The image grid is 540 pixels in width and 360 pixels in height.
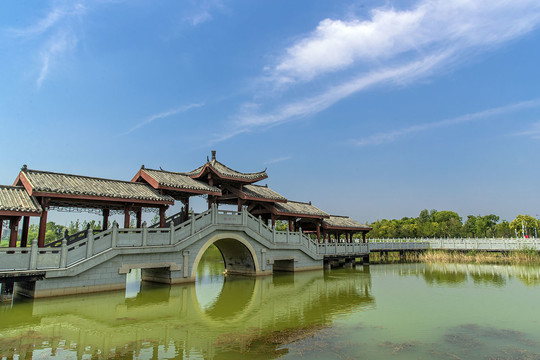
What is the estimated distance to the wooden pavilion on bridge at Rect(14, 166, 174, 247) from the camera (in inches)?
472

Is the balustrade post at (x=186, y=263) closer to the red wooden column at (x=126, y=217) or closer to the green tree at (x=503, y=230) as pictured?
the red wooden column at (x=126, y=217)

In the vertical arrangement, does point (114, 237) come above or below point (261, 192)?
below

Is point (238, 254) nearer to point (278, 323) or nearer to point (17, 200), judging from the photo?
point (278, 323)

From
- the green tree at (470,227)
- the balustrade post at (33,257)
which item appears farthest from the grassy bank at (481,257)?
the balustrade post at (33,257)

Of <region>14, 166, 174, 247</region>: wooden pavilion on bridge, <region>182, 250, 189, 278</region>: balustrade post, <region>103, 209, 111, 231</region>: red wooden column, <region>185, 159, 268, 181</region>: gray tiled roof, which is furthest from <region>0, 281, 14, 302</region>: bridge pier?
<region>185, 159, 268, 181</region>: gray tiled roof

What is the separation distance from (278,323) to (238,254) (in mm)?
10340

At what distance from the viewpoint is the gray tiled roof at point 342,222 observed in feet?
85.0

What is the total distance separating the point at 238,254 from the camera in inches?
761

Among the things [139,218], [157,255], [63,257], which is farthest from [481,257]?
[63,257]

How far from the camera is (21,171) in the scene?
500 inches

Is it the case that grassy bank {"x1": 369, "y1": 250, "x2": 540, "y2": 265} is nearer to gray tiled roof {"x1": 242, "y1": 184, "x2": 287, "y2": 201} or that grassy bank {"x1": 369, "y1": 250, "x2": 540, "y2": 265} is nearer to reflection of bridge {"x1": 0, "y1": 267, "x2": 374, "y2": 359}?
gray tiled roof {"x1": 242, "y1": 184, "x2": 287, "y2": 201}

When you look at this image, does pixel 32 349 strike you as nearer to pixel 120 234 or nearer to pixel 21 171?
pixel 120 234

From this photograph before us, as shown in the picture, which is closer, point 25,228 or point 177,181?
point 25,228

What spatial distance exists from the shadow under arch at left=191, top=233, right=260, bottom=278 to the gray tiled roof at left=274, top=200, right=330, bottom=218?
3.60 m
